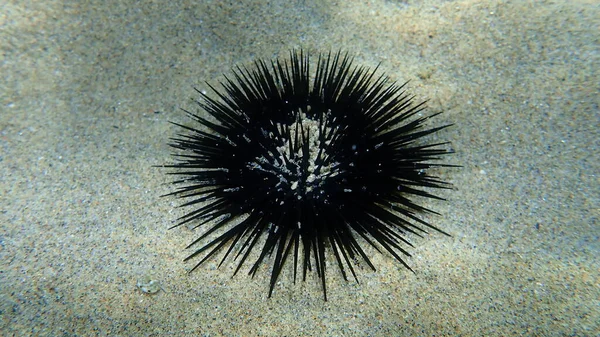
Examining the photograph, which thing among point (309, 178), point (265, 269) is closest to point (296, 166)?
point (309, 178)

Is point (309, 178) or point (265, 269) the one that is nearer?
point (309, 178)

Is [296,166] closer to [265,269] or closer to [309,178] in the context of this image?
[309,178]

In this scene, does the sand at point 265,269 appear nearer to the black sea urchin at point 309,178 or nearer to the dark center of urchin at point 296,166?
the black sea urchin at point 309,178

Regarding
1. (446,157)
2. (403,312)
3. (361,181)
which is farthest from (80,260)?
(446,157)

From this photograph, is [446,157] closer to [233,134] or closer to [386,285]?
[386,285]

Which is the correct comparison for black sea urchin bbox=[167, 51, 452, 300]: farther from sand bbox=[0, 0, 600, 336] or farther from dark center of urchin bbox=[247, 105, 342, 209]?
sand bbox=[0, 0, 600, 336]

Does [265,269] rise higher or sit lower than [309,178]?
lower
